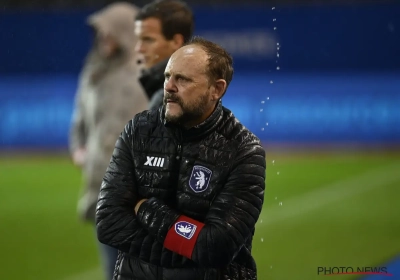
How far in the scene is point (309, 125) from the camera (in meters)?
12.1

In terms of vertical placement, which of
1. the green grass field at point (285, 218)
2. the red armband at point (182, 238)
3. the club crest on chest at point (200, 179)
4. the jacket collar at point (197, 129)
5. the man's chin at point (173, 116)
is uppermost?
the man's chin at point (173, 116)

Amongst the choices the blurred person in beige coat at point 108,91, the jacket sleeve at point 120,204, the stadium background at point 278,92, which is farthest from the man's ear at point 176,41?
the stadium background at point 278,92

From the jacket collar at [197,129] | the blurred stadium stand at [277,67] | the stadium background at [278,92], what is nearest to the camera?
the jacket collar at [197,129]

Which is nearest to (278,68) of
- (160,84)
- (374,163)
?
(374,163)

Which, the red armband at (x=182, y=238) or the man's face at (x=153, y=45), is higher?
the man's face at (x=153, y=45)

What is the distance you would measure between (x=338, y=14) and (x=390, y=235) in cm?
486

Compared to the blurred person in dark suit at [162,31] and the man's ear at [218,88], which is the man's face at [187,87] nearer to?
the man's ear at [218,88]

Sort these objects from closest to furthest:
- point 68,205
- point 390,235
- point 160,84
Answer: point 160,84
point 390,235
point 68,205

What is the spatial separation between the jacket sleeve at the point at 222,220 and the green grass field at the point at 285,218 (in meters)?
2.44

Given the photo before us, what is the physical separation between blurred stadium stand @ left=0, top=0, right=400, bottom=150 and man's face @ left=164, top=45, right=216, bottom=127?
8648mm

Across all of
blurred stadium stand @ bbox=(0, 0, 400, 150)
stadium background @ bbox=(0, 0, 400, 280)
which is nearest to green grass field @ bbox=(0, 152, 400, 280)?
stadium background @ bbox=(0, 0, 400, 280)

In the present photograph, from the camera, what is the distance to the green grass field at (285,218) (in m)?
7.20

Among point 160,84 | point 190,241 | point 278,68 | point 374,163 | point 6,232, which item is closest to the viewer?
point 190,241

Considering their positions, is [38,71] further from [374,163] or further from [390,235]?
[390,235]
